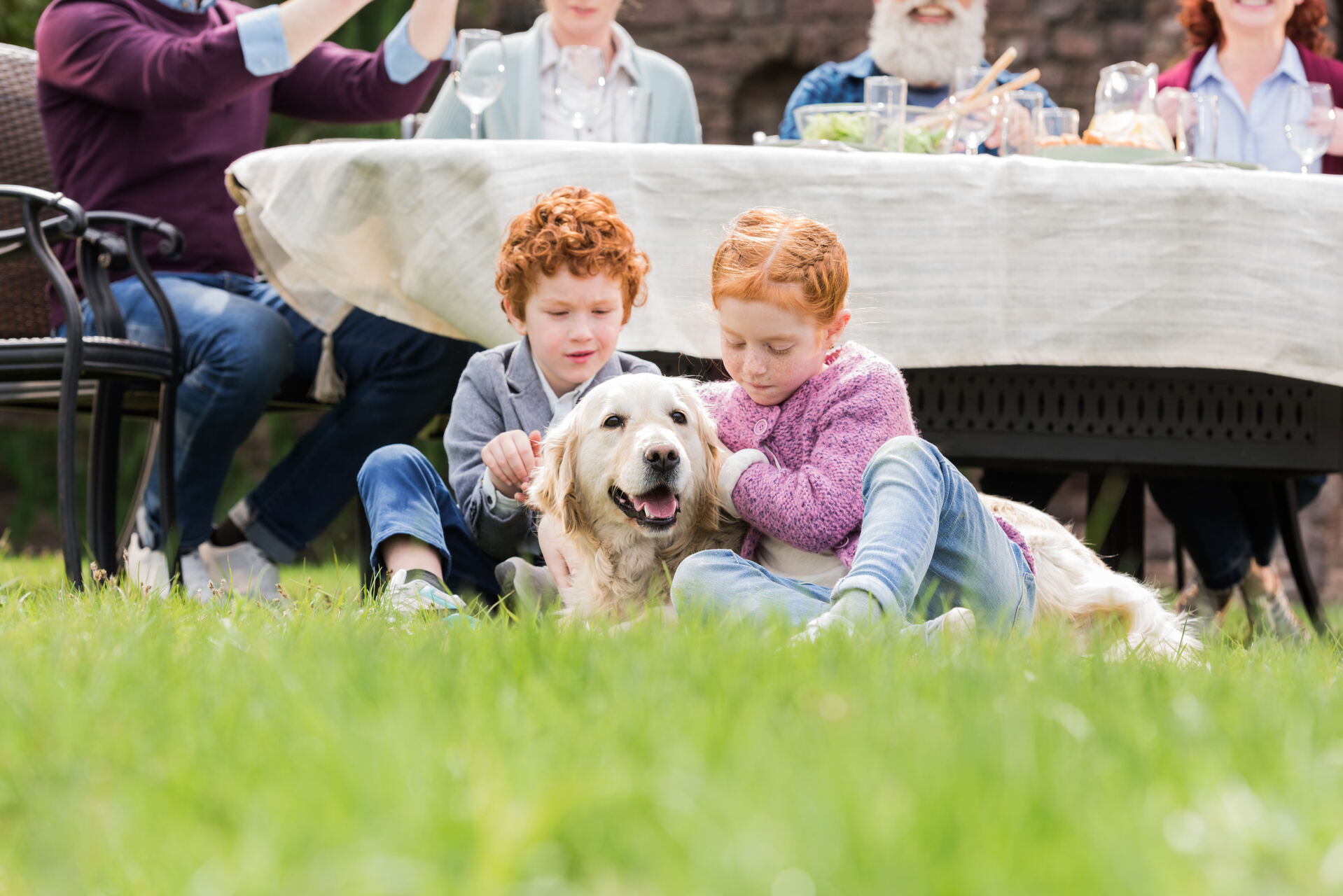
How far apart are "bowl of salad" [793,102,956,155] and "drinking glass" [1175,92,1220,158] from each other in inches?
23.2

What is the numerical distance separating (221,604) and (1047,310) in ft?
5.63

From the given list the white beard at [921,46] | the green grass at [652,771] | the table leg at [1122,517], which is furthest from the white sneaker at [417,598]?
the white beard at [921,46]

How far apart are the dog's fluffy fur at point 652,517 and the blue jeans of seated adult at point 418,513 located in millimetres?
220

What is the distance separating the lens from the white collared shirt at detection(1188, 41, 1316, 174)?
363 cm

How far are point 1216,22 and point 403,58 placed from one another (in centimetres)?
267

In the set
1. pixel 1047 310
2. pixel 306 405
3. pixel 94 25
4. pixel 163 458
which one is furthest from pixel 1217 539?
pixel 94 25

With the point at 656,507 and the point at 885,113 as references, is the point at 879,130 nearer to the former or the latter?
the point at 885,113

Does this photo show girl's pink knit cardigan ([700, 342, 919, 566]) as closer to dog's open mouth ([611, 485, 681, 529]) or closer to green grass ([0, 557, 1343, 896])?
dog's open mouth ([611, 485, 681, 529])

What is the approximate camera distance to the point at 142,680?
130 centimetres

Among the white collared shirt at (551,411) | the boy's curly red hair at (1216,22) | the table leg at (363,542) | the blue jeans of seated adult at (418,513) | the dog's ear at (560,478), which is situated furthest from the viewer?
the boy's curly red hair at (1216,22)

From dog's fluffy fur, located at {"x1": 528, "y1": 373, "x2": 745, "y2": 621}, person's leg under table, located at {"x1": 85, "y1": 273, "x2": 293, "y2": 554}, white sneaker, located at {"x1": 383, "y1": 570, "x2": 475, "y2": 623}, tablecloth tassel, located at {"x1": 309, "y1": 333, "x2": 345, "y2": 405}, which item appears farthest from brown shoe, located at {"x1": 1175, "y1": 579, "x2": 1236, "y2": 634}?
person's leg under table, located at {"x1": 85, "y1": 273, "x2": 293, "y2": 554}

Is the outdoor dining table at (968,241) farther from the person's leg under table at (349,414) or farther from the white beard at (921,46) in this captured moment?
the white beard at (921,46)

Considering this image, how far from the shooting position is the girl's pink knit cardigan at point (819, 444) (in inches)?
81.4

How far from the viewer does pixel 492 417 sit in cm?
257
